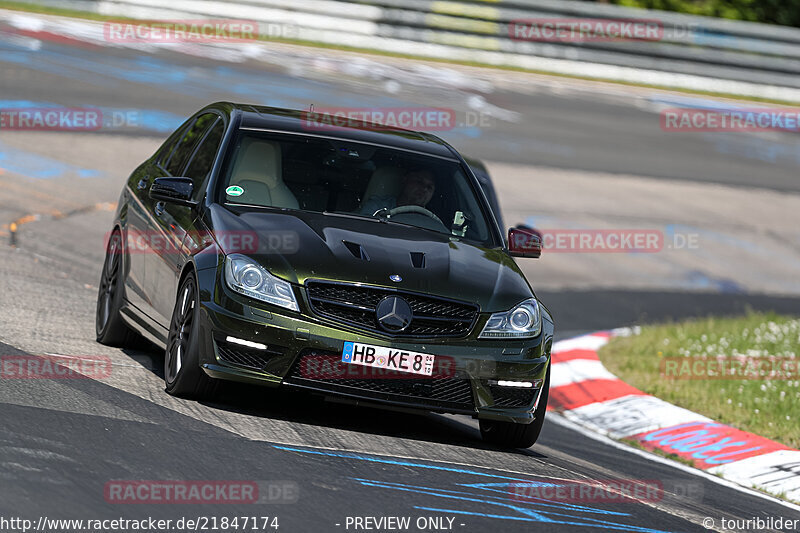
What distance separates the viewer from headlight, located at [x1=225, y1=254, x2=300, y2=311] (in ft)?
22.3

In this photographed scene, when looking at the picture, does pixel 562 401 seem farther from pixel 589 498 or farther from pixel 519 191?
pixel 519 191

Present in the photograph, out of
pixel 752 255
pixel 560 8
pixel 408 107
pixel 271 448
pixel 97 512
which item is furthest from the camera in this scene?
pixel 560 8

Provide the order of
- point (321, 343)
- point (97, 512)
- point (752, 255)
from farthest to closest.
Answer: point (752, 255) < point (321, 343) < point (97, 512)

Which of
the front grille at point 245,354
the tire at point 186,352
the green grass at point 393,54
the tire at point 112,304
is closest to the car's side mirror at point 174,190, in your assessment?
the tire at point 186,352

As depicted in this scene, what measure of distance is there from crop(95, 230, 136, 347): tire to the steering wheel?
1.88 m

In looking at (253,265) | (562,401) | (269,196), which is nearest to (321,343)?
(253,265)

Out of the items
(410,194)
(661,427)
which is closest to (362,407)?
(410,194)

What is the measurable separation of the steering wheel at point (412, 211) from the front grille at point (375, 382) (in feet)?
4.59

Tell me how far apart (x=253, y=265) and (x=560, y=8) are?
58.8ft

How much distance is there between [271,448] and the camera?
630 cm

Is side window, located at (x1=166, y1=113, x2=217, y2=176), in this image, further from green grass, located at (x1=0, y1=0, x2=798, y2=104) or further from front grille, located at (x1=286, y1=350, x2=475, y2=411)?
green grass, located at (x1=0, y1=0, x2=798, y2=104)

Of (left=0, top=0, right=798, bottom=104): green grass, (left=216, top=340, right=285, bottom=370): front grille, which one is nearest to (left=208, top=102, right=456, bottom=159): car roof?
(left=216, top=340, right=285, bottom=370): front grille

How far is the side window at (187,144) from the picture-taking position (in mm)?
8656

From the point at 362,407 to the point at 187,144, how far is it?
83.7 inches
